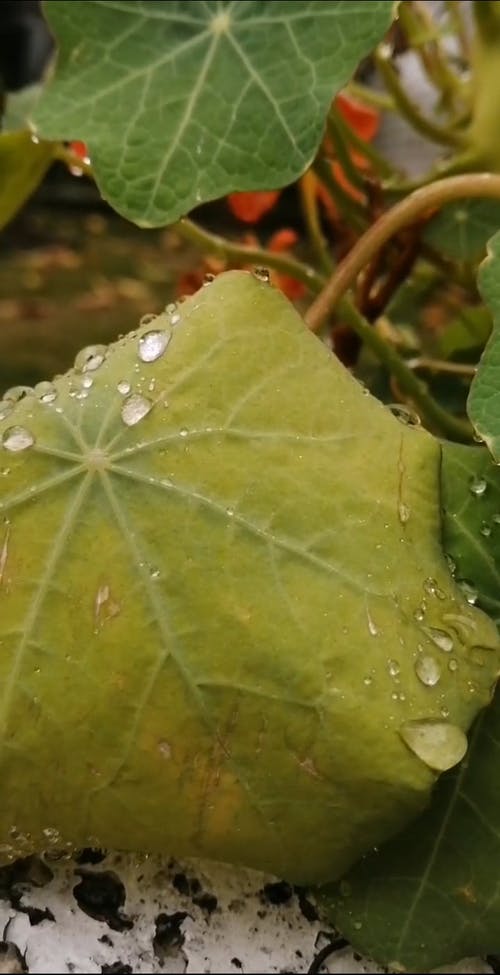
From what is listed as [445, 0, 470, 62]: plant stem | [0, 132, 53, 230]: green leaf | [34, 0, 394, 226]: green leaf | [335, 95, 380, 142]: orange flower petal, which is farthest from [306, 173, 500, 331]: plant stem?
[335, 95, 380, 142]: orange flower petal

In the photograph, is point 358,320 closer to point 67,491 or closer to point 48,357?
point 67,491

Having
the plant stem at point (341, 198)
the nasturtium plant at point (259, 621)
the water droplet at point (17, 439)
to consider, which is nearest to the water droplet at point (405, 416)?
the nasturtium plant at point (259, 621)

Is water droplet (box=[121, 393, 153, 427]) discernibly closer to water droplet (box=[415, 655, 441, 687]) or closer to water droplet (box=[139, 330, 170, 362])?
water droplet (box=[139, 330, 170, 362])

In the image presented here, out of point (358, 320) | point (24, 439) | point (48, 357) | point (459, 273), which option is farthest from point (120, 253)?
point (24, 439)

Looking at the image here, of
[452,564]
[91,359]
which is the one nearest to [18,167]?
[91,359]

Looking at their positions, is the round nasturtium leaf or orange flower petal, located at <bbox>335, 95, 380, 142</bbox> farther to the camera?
orange flower petal, located at <bbox>335, 95, 380, 142</bbox>

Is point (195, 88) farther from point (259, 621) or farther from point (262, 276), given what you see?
point (259, 621)
